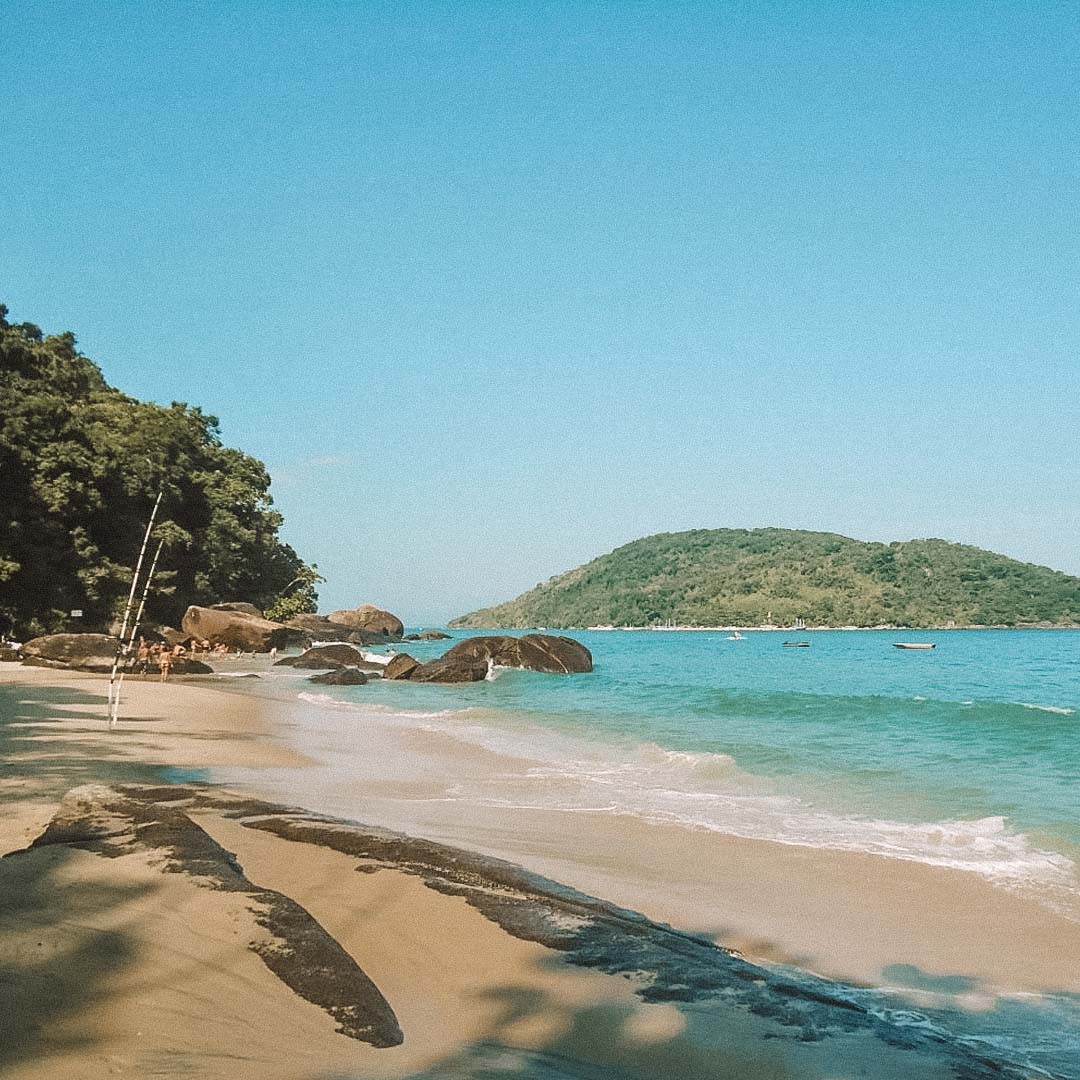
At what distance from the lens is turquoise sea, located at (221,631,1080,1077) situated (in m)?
8.14

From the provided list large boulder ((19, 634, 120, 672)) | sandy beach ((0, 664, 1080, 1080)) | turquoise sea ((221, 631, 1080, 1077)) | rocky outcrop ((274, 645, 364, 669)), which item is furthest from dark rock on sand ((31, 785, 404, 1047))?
rocky outcrop ((274, 645, 364, 669))

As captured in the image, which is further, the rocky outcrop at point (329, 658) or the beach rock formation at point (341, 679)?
the rocky outcrop at point (329, 658)

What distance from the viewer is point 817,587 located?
5497 inches

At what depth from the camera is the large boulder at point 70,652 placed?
2561cm

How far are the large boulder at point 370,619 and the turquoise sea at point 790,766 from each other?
47.2m

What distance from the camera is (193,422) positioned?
49.9m

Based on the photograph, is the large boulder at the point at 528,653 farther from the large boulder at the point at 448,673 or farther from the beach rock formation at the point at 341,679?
the beach rock formation at the point at 341,679

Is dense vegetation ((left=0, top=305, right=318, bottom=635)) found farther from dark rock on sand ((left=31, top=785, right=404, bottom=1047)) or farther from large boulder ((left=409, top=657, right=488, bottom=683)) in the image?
dark rock on sand ((left=31, top=785, right=404, bottom=1047))

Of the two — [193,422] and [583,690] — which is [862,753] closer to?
[583,690]

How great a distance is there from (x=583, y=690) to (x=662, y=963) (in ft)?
88.0

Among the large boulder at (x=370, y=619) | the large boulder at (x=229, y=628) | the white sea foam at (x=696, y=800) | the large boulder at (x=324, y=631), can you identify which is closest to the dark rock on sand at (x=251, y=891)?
the white sea foam at (x=696, y=800)

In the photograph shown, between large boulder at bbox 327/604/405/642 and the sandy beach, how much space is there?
69772mm

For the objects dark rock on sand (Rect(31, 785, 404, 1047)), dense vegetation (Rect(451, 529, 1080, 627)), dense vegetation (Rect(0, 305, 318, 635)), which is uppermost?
dense vegetation (Rect(451, 529, 1080, 627))

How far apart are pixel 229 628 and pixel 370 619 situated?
37.3 metres
